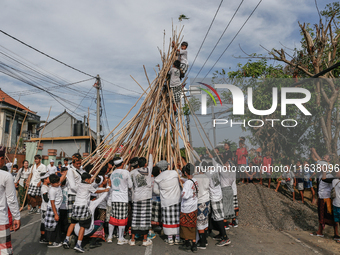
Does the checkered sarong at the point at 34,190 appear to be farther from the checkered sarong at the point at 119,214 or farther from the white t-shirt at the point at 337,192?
the white t-shirt at the point at 337,192

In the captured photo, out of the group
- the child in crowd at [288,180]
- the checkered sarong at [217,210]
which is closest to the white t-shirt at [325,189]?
the checkered sarong at [217,210]

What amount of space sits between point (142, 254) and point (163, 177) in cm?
123

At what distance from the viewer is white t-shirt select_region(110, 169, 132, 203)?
428 centimetres

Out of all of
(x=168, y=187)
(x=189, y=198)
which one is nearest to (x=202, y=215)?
(x=189, y=198)

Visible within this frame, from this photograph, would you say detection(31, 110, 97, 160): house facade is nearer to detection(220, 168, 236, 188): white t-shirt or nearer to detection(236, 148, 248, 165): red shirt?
detection(236, 148, 248, 165): red shirt

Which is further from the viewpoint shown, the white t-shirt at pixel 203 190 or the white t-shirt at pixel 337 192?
the white t-shirt at pixel 337 192

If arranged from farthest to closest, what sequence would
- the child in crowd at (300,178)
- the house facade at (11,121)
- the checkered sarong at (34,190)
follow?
1. the house facade at (11,121)
2. the child in crowd at (300,178)
3. the checkered sarong at (34,190)

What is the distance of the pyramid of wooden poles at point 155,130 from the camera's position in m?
5.29

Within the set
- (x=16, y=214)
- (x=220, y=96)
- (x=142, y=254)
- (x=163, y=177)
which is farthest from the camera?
(x=220, y=96)

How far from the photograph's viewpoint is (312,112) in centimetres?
762

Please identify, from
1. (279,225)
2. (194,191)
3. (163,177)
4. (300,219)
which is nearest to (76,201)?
(163,177)

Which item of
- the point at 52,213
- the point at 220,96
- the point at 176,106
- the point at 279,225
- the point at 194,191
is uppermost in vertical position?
the point at 220,96

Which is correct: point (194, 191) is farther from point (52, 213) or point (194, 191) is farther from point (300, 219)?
point (300, 219)

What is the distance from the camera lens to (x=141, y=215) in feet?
14.3
